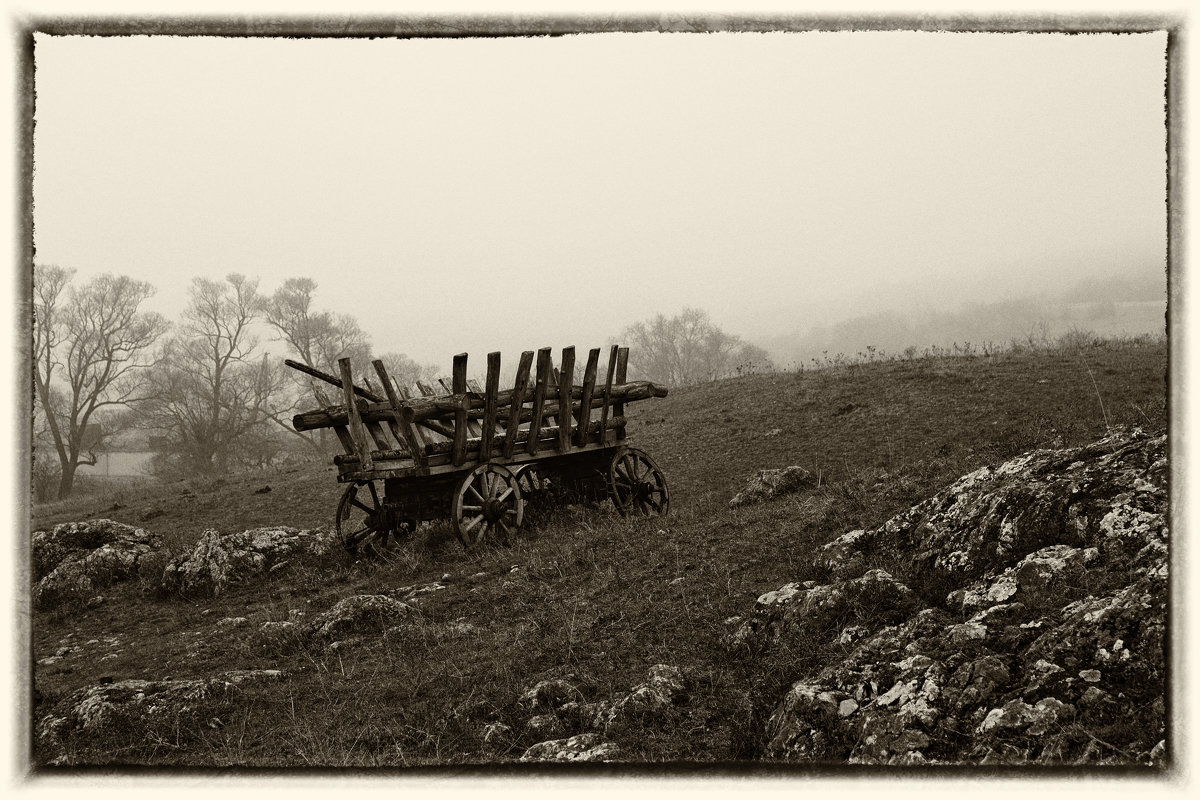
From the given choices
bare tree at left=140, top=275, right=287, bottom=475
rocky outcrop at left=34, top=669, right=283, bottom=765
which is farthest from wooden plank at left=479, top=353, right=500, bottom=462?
bare tree at left=140, top=275, right=287, bottom=475

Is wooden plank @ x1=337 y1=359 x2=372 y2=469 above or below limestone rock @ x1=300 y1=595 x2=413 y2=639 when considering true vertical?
above

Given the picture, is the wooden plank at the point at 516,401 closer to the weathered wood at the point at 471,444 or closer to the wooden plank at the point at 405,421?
the weathered wood at the point at 471,444

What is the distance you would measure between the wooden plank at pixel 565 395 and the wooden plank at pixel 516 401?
494 millimetres

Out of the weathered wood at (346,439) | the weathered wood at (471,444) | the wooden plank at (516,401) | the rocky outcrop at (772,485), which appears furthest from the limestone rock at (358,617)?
the rocky outcrop at (772,485)

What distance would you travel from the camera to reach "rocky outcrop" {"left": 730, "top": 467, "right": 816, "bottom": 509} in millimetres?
8336

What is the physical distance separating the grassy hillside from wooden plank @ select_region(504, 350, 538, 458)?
934 mm

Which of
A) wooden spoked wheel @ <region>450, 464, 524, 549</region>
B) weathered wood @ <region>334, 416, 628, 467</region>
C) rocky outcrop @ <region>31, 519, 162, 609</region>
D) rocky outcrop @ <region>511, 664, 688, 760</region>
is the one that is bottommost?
rocky outcrop @ <region>31, 519, 162, 609</region>

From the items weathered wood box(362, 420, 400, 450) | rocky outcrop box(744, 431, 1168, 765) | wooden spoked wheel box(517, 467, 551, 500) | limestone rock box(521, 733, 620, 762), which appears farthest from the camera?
wooden spoked wheel box(517, 467, 551, 500)

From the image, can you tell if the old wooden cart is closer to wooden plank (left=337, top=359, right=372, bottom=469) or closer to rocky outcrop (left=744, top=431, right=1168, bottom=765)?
wooden plank (left=337, top=359, right=372, bottom=469)

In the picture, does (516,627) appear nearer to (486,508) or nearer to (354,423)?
(486,508)

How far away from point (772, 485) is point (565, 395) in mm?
2516

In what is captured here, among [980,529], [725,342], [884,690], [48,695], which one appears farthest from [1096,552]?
[725,342]

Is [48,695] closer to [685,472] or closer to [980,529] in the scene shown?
[980,529]

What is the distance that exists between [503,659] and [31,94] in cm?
335
